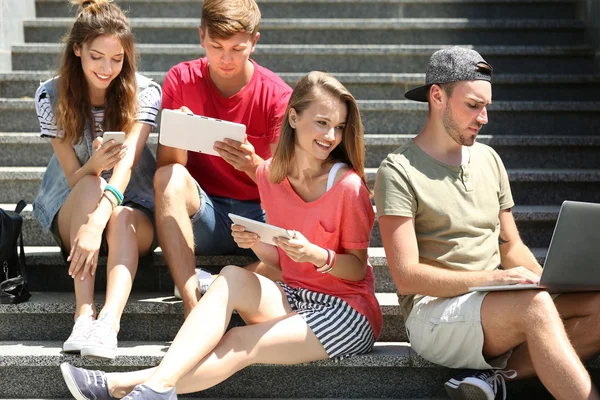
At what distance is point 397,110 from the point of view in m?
4.66

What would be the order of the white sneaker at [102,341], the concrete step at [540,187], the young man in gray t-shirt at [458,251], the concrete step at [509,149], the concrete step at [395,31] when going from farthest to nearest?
the concrete step at [395,31] → the concrete step at [509,149] → the concrete step at [540,187] → the white sneaker at [102,341] → the young man in gray t-shirt at [458,251]

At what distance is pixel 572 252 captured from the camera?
273 cm

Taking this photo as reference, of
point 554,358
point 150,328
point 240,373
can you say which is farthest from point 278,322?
point 554,358

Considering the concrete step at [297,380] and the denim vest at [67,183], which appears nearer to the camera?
the concrete step at [297,380]

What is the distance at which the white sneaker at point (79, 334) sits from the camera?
313 centimetres

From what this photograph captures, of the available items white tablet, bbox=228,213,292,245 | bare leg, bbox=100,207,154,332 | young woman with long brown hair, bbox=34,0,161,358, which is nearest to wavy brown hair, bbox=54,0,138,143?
young woman with long brown hair, bbox=34,0,161,358

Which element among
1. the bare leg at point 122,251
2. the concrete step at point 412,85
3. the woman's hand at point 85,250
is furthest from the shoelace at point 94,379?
the concrete step at point 412,85

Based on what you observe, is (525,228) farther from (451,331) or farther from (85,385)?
(85,385)

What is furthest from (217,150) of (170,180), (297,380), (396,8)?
(396,8)

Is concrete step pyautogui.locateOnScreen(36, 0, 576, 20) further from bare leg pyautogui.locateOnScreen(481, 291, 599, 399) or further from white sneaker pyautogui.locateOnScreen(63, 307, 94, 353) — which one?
bare leg pyautogui.locateOnScreen(481, 291, 599, 399)

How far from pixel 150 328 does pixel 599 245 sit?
1.70 meters

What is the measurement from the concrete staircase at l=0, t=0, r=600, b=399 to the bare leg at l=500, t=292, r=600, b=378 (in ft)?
0.84

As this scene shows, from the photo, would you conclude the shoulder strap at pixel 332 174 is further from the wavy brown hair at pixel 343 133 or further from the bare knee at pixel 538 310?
the bare knee at pixel 538 310

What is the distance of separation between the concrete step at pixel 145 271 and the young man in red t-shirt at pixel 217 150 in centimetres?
6
